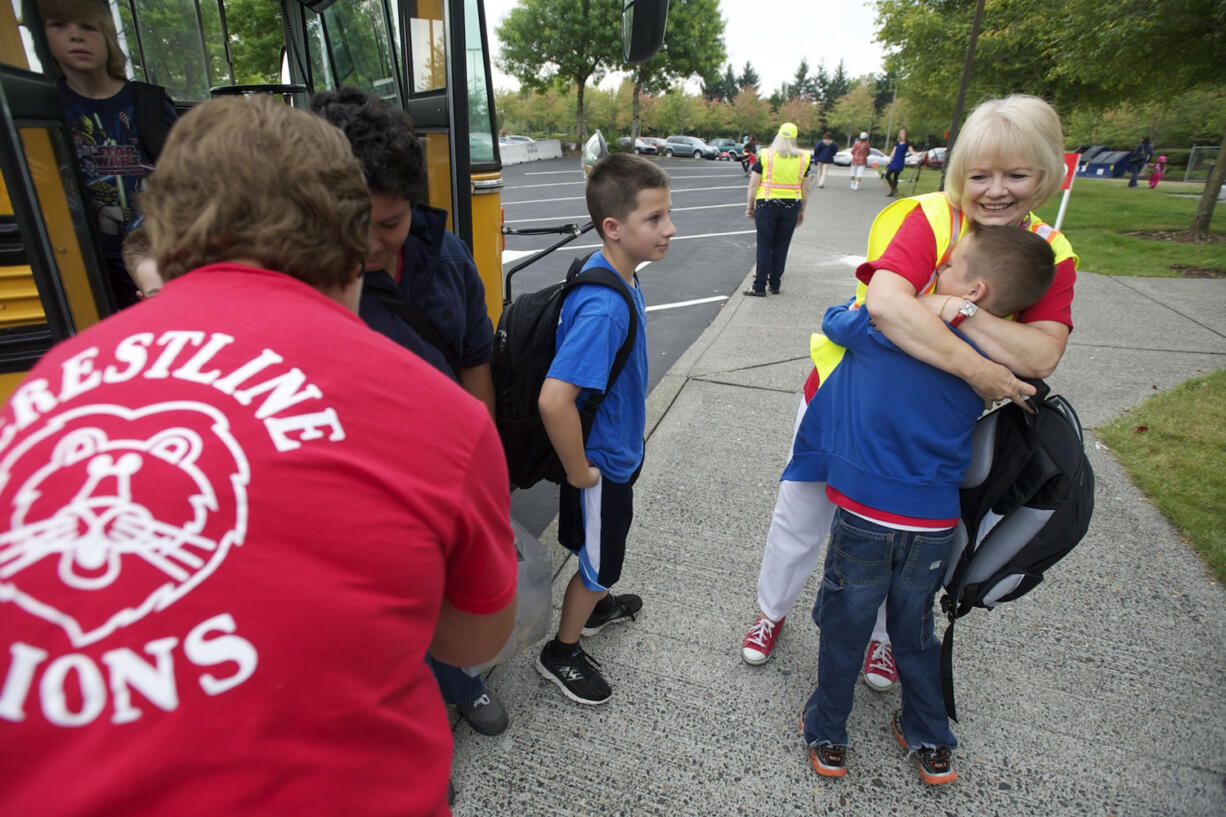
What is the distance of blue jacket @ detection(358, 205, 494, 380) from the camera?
1.63m

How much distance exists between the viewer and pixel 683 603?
2.79m

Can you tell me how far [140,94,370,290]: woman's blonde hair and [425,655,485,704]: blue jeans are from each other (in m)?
1.49

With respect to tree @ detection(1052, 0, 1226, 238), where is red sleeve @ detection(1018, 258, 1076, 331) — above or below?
below

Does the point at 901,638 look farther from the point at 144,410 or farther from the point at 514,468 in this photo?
the point at 144,410

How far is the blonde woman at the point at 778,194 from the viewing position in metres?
7.17

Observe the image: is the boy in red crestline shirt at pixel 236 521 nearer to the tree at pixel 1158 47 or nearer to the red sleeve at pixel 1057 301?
the red sleeve at pixel 1057 301

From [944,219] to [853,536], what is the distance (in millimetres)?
874

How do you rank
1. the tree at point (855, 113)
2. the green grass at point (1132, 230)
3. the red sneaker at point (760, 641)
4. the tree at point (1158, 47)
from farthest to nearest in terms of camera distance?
the tree at point (855, 113), the tree at point (1158, 47), the green grass at point (1132, 230), the red sneaker at point (760, 641)

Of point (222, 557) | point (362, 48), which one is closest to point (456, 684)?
point (222, 557)

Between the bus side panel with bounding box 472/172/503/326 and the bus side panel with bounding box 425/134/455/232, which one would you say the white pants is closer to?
the bus side panel with bounding box 472/172/503/326

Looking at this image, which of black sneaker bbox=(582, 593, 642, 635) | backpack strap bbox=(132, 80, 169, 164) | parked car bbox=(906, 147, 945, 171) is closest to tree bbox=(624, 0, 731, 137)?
parked car bbox=(906, 147, 945, 171)

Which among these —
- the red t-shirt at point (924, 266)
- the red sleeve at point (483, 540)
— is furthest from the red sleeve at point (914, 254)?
the red sleeve at point (483, 540)

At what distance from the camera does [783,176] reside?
7195 mm

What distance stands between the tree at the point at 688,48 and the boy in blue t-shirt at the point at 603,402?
90.1ft
